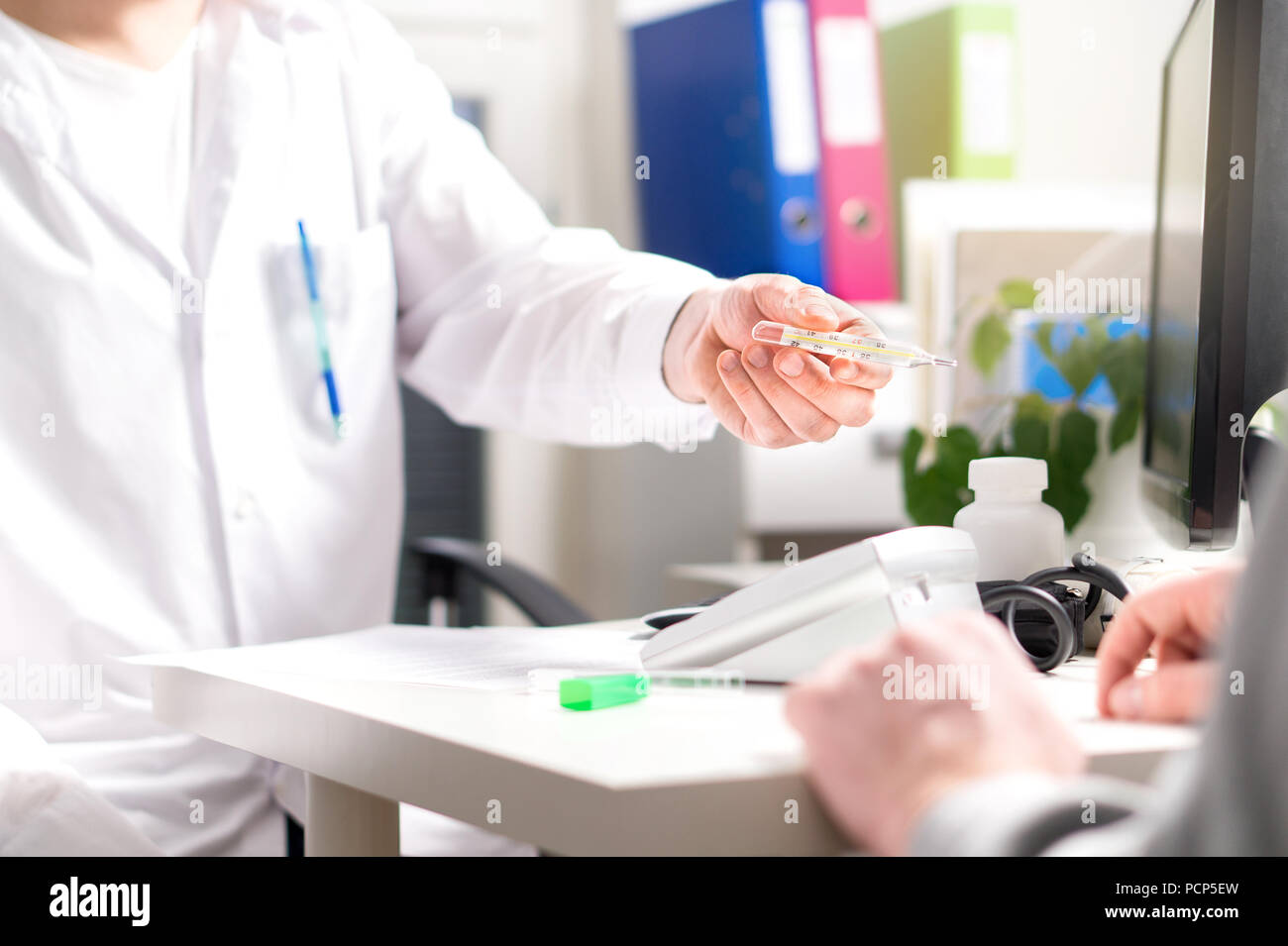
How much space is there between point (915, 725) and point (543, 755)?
0.46ft

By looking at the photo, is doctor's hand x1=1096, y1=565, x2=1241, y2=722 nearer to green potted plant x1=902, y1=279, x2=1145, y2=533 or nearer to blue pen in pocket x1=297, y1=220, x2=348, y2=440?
green potted plant x1=902, y1=279, x2=1145, y2=533

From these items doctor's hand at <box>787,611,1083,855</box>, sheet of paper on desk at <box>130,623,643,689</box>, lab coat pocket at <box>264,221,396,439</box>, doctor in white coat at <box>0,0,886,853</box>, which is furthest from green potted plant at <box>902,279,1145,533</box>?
doctor's hand at <box>787,611,1083,855</box>

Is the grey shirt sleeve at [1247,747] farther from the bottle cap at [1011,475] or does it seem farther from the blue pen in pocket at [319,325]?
the blue pen in pocket at [319,325]

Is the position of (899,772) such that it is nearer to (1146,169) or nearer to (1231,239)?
(1231,239)

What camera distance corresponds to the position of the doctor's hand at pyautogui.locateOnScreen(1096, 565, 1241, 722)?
51 cm

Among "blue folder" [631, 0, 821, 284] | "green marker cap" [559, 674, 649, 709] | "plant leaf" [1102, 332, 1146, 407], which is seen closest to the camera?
"green marker cap" [559, 674, 649, 709]

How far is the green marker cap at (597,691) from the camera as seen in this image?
564 millimetres

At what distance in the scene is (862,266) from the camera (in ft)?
6.01

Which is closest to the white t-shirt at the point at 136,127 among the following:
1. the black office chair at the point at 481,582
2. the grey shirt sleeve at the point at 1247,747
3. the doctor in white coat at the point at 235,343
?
the doctor in white coat at the point at 235,343

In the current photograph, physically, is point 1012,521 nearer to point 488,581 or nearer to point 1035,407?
point 1035,407

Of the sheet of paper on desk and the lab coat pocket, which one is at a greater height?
the lab coat pocket

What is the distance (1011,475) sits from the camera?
30.2 inches

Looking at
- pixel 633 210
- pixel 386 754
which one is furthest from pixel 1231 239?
pixel 633 210

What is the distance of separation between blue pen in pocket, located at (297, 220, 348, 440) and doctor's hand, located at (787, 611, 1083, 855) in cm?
70
